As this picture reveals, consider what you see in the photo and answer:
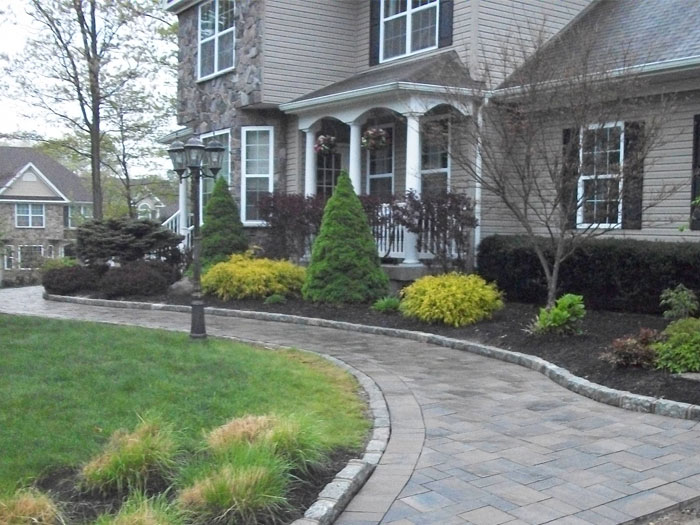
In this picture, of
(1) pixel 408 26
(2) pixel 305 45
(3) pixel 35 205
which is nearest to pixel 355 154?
(1) pixel 408 26

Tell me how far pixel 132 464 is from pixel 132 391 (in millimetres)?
1827

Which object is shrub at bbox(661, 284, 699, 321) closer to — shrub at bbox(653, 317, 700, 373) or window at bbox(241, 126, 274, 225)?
shrub at bbox(653, 317, 700, 373)

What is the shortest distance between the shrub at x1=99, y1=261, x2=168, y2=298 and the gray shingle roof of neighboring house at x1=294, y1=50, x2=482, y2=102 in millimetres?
4735

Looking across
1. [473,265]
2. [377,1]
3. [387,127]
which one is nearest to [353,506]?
[473,265]

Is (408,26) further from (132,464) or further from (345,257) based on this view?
(132,464)

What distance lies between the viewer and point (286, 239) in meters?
14.8

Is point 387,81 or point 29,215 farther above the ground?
point 387,81

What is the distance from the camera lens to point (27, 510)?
3.68 m

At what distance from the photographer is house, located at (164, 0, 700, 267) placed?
→ 11617 mm

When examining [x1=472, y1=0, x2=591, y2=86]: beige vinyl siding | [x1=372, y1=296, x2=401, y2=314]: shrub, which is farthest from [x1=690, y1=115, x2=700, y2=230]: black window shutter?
[x1=372, y1=296, x2=401, y2=314]: shrub

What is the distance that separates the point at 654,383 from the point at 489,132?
5.76 meters

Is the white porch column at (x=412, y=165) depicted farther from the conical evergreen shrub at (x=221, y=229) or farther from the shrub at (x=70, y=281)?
the shrub at (x=70, y=281)

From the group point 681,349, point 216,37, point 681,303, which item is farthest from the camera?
point 216,37

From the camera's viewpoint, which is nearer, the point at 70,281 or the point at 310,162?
the point at 310,162
